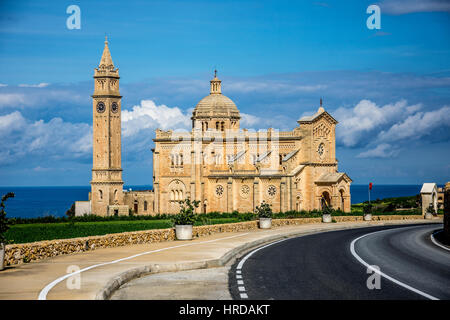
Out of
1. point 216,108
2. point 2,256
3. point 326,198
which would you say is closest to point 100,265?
point 2,256

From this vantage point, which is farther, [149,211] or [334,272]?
[149,211]

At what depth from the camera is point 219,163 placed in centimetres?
8162

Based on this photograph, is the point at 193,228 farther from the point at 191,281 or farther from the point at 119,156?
the point at 119,156

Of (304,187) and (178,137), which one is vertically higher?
(178,137)

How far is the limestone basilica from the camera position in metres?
74.3

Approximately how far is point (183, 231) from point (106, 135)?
55.6 m

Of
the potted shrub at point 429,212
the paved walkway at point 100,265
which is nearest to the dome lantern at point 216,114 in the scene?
the potted shrub at point 429,212

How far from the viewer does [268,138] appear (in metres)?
79.2

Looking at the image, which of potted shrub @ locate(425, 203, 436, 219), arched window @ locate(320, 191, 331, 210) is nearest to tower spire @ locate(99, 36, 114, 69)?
arched window @ locate(320, 191, 331, 210)

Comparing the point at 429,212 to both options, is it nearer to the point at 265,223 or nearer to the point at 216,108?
the point at 265,223

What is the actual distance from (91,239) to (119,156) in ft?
202

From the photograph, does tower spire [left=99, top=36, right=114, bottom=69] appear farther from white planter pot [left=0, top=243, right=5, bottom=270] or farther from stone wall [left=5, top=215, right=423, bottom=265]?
white planter pot [left=0, top=243, right=5, bottom=270]
